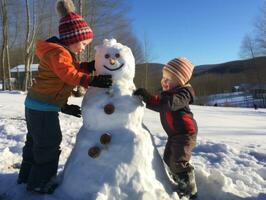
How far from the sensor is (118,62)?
2891 mm

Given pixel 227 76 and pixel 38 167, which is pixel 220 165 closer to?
pixel 38 167

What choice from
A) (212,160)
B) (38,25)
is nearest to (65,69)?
(212,160)

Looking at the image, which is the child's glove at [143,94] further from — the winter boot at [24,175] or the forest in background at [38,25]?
the forest in background at [38,25]

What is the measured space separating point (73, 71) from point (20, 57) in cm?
3541

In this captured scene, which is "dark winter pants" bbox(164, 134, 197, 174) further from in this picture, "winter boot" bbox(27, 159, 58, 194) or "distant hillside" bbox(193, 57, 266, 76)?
"distant hillside" bbox(193, 57, 266, 76)

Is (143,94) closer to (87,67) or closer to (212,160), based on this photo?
(87,67)

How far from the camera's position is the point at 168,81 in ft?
10.5

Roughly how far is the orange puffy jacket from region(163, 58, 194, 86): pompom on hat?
0.68 m

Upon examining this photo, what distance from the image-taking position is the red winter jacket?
9.57ft

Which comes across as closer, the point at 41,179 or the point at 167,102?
the point at 167,102

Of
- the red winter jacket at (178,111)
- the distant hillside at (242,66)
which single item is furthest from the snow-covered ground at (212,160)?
the distant hillside at (242,66)

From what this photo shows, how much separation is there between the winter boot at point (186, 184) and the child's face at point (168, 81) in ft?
2.25

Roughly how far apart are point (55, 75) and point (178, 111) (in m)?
0.98

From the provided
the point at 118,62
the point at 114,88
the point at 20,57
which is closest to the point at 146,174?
the point at 114,88
